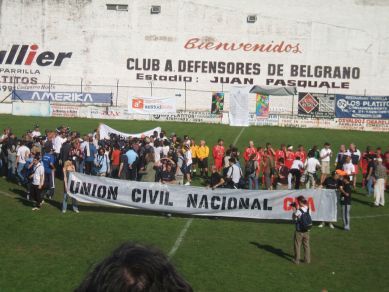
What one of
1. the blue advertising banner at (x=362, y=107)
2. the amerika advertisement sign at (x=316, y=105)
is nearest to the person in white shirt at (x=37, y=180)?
the amerika advertisement sign at (x=316, y=105)

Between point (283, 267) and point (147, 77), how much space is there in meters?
43.7

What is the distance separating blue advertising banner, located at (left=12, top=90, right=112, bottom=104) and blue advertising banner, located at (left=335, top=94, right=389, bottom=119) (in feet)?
66.5

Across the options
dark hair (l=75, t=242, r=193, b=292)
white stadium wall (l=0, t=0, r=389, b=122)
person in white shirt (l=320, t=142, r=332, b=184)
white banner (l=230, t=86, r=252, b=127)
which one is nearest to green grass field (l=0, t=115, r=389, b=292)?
person in white shirt (l=320, t=142, r=332, b=184)

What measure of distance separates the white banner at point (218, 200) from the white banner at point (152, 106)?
28474 millimetres

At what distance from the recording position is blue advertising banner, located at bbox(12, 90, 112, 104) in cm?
5347

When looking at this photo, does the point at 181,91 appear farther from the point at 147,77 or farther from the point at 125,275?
the point at 125,275

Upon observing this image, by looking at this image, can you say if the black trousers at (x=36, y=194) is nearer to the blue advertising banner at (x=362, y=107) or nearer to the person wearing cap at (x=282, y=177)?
the person wearing cap at (x=282, y=177)

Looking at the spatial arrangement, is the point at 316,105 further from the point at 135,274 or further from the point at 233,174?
the point at 135,274

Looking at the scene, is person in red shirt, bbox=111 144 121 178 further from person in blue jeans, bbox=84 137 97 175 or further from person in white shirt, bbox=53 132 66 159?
person in white shirt, bbox=53 132 66 159

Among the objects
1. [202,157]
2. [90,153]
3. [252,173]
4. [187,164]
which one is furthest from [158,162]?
[202,157]

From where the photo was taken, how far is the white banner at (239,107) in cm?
4519

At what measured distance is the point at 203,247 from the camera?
1456cm

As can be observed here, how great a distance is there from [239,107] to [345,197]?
29.5 meters

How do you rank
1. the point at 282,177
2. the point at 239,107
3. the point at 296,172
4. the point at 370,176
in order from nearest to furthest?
the point at 282,177
the point at 296,172
the point at 370,176
the point at 239,107
